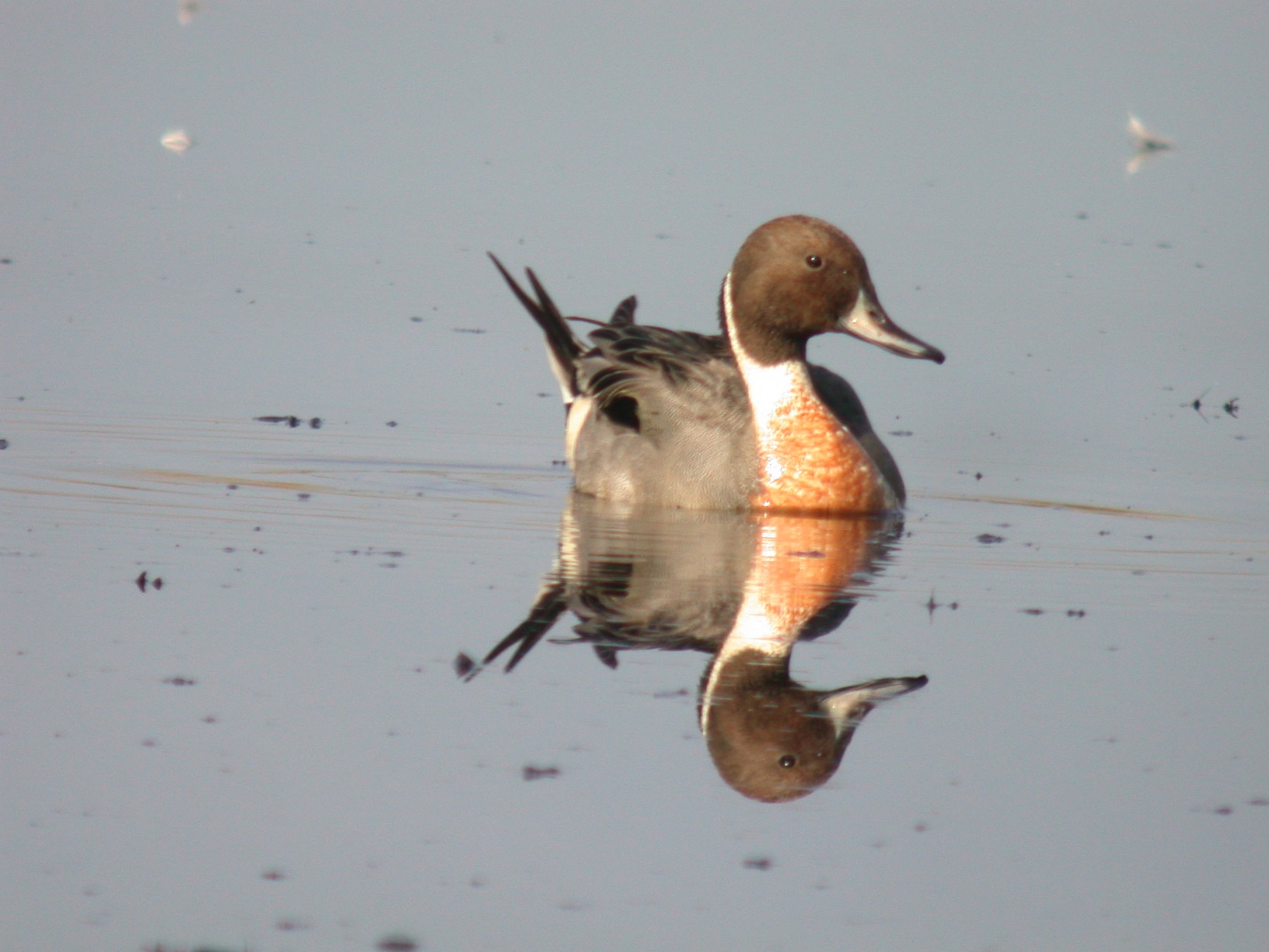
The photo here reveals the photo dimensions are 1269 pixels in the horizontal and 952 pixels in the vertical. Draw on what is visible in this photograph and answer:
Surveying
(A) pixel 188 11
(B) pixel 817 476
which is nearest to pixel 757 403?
(B) pixel 817 476

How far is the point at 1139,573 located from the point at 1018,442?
2.94 meters

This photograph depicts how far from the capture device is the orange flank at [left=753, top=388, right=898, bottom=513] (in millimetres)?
9594

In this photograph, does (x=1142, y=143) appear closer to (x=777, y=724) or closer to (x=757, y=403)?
(x=757, y=403)

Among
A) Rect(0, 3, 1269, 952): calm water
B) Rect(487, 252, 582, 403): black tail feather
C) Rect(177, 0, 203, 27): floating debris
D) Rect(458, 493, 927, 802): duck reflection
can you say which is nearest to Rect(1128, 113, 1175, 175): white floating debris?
Rect(0, 3, 1269, 952): calm water

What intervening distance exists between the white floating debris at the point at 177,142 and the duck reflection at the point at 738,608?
9502 millimetres

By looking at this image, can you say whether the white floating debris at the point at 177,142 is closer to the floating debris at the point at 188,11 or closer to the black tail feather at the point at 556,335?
the floating debris at the point at 188,11

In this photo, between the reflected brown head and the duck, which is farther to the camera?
the duck

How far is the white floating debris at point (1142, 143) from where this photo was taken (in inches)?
689

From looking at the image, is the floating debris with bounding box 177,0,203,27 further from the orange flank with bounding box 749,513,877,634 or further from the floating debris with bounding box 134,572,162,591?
the floating debris with bounding box 134,572,162,591

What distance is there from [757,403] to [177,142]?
9.63 m

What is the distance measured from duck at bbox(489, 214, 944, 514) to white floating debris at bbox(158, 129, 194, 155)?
8805 mm

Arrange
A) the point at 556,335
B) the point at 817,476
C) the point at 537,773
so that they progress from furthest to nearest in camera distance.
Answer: the point at 556,335 < the point at 817,476 < the point at 537,773

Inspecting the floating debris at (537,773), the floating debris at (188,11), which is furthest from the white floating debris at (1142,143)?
the floating debris at (537,773)

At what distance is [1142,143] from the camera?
18.0 meters
